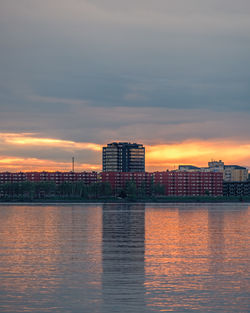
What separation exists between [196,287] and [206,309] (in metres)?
4.26

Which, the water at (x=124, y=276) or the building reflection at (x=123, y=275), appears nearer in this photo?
the water at (x=124, y=276)

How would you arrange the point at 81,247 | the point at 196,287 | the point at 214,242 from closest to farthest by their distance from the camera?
the point at 196,287, the point at 81,247, the point at 214,242

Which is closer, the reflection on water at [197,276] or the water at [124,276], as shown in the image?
the water at [124,276]

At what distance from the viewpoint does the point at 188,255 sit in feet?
116

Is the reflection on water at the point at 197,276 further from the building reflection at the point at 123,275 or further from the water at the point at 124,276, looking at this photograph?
the building reflection at the point at 123,275

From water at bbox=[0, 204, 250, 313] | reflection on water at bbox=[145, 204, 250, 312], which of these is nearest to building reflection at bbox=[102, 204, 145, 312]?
water at bbox=[0, 204, 250, 313]

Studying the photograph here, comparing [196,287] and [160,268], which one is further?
[160,268]

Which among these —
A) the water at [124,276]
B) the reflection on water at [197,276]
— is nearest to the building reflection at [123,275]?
the water at [124,276]

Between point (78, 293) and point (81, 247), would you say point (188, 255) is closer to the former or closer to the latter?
point (81, 247)

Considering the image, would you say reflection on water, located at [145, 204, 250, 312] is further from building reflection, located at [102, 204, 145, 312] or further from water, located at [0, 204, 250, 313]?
building reflection, located at [102, 204, 145, 312]

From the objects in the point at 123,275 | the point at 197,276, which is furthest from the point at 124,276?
the point at 197,276

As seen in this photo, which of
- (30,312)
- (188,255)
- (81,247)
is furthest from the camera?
(81,247)

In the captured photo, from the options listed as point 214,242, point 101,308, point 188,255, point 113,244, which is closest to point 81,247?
point 113,244

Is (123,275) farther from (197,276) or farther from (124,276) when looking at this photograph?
(197,276)
